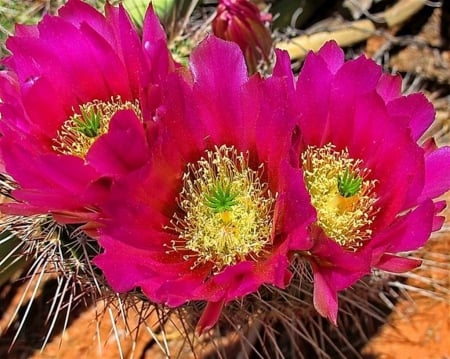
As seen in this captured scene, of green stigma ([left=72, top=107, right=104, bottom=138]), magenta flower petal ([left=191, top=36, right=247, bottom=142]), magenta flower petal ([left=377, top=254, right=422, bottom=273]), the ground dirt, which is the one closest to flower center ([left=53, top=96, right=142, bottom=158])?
green stigma ([left=72, top=107, right=104, bottom=138])

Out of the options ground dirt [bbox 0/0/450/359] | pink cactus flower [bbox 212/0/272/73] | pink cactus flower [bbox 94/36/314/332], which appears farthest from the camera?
ground dirt [bbox 0/0/450/359]

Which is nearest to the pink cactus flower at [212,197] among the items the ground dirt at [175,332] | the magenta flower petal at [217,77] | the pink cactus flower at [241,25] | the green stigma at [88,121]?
the magenta flower petal at [217,77]

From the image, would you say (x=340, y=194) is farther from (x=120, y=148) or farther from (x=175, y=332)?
(x=175, y=332)

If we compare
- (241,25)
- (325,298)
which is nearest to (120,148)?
(325,298)

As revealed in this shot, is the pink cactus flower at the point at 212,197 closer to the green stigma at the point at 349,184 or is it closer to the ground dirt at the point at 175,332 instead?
the green stigma at the point at 349,184

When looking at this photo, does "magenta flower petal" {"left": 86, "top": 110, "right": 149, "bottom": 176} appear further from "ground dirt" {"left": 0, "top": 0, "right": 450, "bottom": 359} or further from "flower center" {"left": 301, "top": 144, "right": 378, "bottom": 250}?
"ground dirt" {"left": 0, "top": 0, "right": 450, "bottom": 359}

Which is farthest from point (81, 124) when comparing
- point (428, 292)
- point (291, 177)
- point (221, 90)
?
point (428, 292)
